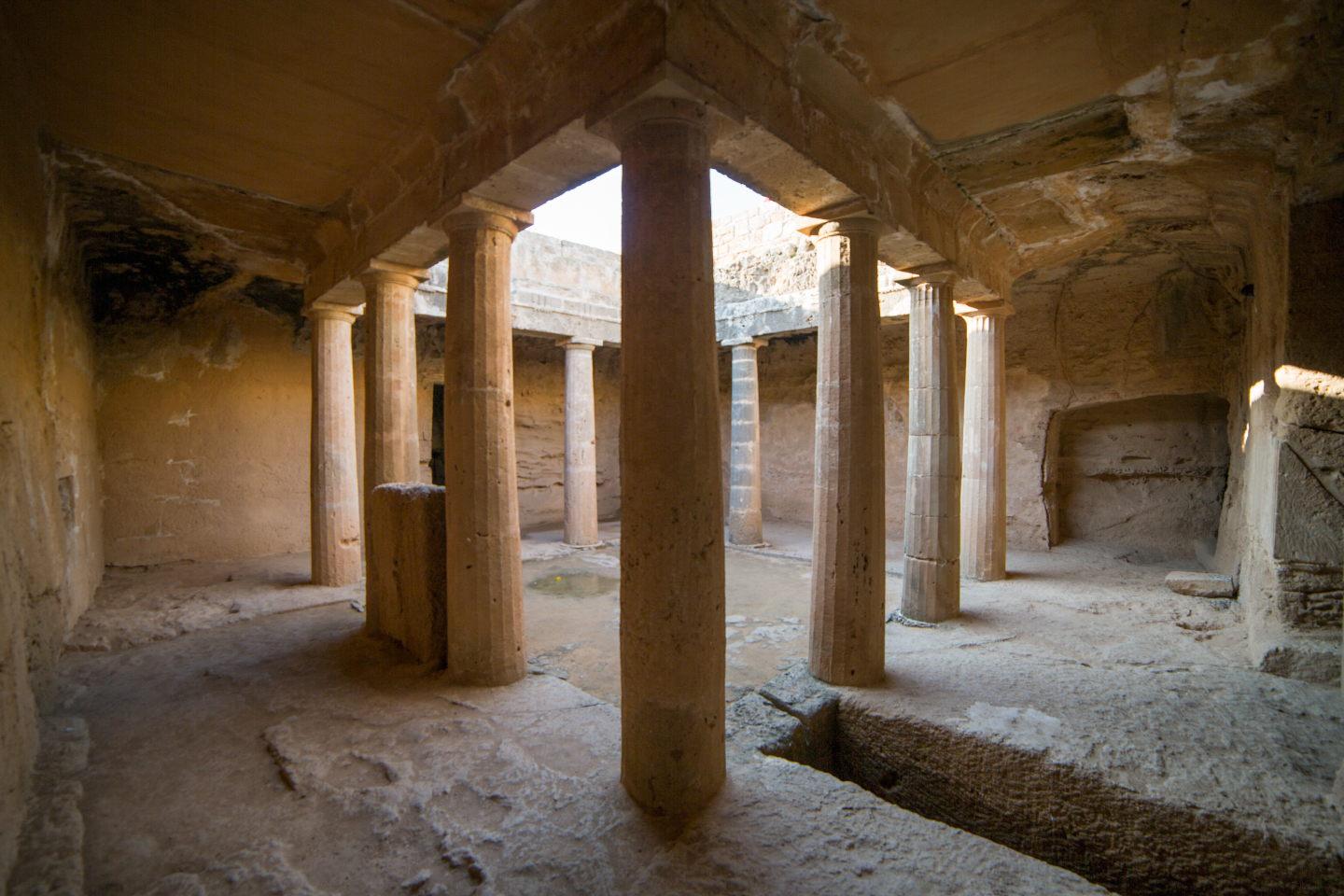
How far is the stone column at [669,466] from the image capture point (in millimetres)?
2660

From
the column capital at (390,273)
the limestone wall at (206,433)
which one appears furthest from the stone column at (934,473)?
the limestone wall at (206,433)

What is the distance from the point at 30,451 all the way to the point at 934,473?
691 cm

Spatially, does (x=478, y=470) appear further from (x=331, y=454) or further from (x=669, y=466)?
(x=331, y=454)

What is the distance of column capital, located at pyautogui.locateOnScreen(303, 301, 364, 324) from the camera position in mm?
6586

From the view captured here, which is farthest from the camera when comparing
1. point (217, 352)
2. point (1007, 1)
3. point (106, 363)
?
point (217, 352)

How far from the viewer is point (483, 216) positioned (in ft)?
12.9

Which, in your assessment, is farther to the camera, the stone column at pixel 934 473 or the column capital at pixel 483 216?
the stone column at pixel 934 473

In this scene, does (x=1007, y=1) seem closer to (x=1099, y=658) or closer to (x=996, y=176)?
(x=996, y=176)

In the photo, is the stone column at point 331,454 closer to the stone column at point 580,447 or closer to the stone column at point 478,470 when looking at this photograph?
the stone column at point 478,470

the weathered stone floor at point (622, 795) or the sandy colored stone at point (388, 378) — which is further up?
Result: the sandy colored stone at point (388, 378)

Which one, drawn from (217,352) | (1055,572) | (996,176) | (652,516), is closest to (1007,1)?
(996,176)

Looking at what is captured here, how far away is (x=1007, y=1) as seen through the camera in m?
2.91

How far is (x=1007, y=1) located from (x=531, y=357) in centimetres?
1032

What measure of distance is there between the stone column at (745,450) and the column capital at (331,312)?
5.84 m
